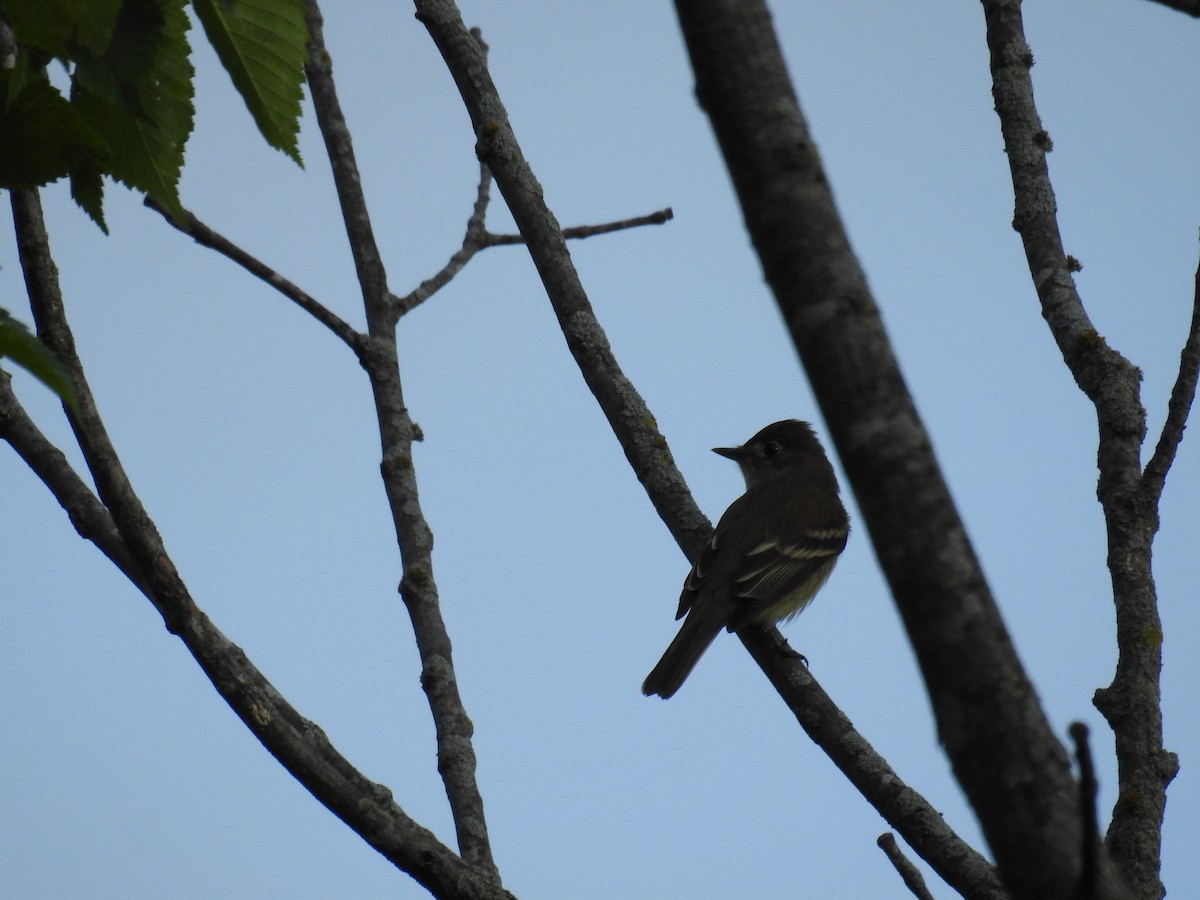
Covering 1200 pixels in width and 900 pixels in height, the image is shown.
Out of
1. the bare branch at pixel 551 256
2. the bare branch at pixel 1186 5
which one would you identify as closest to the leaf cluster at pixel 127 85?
the bare branch at pixel 1186 5

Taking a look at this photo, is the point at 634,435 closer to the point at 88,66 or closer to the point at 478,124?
the point at 478,124

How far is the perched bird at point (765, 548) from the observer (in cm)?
734

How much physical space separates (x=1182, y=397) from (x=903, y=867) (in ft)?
5.59

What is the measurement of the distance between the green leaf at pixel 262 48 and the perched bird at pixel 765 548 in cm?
285

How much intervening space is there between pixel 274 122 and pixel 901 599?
1.63 metres

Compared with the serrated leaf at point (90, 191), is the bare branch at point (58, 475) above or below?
below

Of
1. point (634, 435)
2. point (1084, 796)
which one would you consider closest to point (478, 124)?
point (634, 435)

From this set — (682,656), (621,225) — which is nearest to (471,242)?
(621,225)

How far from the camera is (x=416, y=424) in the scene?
19.5 ft

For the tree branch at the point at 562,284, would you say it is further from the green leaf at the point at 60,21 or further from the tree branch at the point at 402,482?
the green leaf at the point at 60,21

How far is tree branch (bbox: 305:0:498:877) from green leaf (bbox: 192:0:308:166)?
226 centimetres

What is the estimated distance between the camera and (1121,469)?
4.12 metres

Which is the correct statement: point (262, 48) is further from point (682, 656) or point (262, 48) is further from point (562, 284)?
point (682, 656)

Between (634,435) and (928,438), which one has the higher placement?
(634,435)
